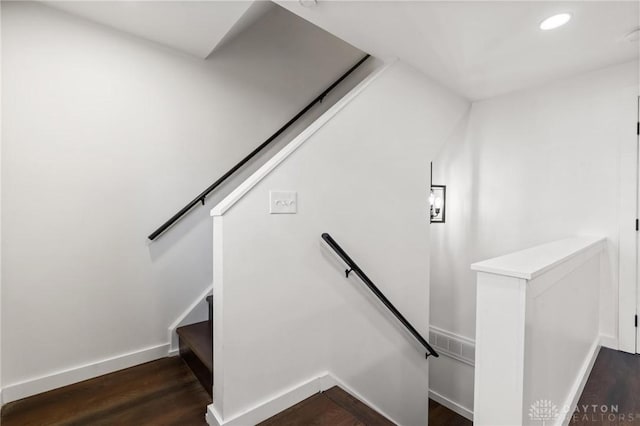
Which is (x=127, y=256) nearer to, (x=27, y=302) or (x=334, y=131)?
(x=27, y=302)

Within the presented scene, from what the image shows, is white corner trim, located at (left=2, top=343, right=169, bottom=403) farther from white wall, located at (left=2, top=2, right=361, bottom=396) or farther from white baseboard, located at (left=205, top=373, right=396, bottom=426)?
white baseboard, located at (left=205, top=373, right=396, bottom=426)

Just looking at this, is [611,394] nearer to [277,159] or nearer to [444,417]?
[444,417]

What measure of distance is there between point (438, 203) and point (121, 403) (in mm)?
3195

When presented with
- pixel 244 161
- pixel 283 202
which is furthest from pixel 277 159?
pixel 244 161

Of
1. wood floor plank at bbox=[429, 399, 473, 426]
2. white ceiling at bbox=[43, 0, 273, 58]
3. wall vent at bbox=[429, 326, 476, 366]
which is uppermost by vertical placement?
white ceiling at bbox=[43, 0, 273, 58]

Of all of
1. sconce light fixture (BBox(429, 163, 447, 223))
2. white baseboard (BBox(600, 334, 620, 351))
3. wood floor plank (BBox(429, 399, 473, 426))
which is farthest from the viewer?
sconce light fixture (BBox(429, 163, 447, 223))

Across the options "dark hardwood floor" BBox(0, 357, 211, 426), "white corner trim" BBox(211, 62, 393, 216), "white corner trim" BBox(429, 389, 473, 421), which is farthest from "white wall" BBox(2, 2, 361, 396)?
"white corner trim" BBox(429, 389, 473, 421)

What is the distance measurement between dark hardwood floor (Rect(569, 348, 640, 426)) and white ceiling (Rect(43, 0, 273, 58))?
3116 mm

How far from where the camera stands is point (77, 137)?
187 cm

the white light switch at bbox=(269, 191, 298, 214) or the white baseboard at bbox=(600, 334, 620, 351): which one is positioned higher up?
the white light switch at bbox=(269, 191, 298, 214)

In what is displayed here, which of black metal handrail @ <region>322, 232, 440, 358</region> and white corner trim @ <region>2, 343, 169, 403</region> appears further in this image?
black metal handrail @ <region>322, 232, 440, 358</region>

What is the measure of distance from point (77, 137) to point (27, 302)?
3.38ft

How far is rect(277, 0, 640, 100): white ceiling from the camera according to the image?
1667mm

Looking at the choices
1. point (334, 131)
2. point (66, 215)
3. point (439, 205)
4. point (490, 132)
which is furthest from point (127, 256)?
point (490, 132)
